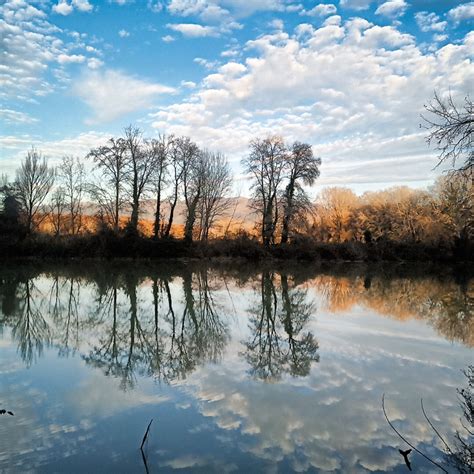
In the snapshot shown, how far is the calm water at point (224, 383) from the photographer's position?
3.52 meters

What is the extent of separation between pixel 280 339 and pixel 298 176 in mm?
25111

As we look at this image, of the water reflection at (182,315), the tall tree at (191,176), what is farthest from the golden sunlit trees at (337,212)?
the water reflection at (182,315)

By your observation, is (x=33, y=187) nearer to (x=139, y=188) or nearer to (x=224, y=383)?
(x=139, y=188)

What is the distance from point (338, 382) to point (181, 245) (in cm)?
2513

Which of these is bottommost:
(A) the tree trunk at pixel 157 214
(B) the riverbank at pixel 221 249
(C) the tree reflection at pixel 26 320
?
(C) the tree reflection at pixel 26 320

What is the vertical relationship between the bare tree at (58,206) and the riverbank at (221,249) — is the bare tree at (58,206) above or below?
above

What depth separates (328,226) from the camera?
49062 millimetres

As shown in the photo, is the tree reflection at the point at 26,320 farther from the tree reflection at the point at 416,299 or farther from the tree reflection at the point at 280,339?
the tree reflection at the point at 416,299

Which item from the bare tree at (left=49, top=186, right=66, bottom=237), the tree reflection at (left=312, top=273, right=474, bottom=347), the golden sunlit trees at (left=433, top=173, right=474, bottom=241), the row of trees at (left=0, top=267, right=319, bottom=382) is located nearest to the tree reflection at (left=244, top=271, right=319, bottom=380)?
the row of trees at (left=0, top=267, right=319, bottom=382)

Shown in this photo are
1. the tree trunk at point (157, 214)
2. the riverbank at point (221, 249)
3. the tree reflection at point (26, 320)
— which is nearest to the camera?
the tree reflection at point (26, 320)

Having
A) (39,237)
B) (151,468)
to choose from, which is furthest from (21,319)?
(39,237)

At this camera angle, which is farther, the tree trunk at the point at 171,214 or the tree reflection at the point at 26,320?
the tree trunk at the point at 171,214

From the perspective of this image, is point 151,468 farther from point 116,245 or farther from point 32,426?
point 116,245

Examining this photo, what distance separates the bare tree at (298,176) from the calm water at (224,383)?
20.0 meters
